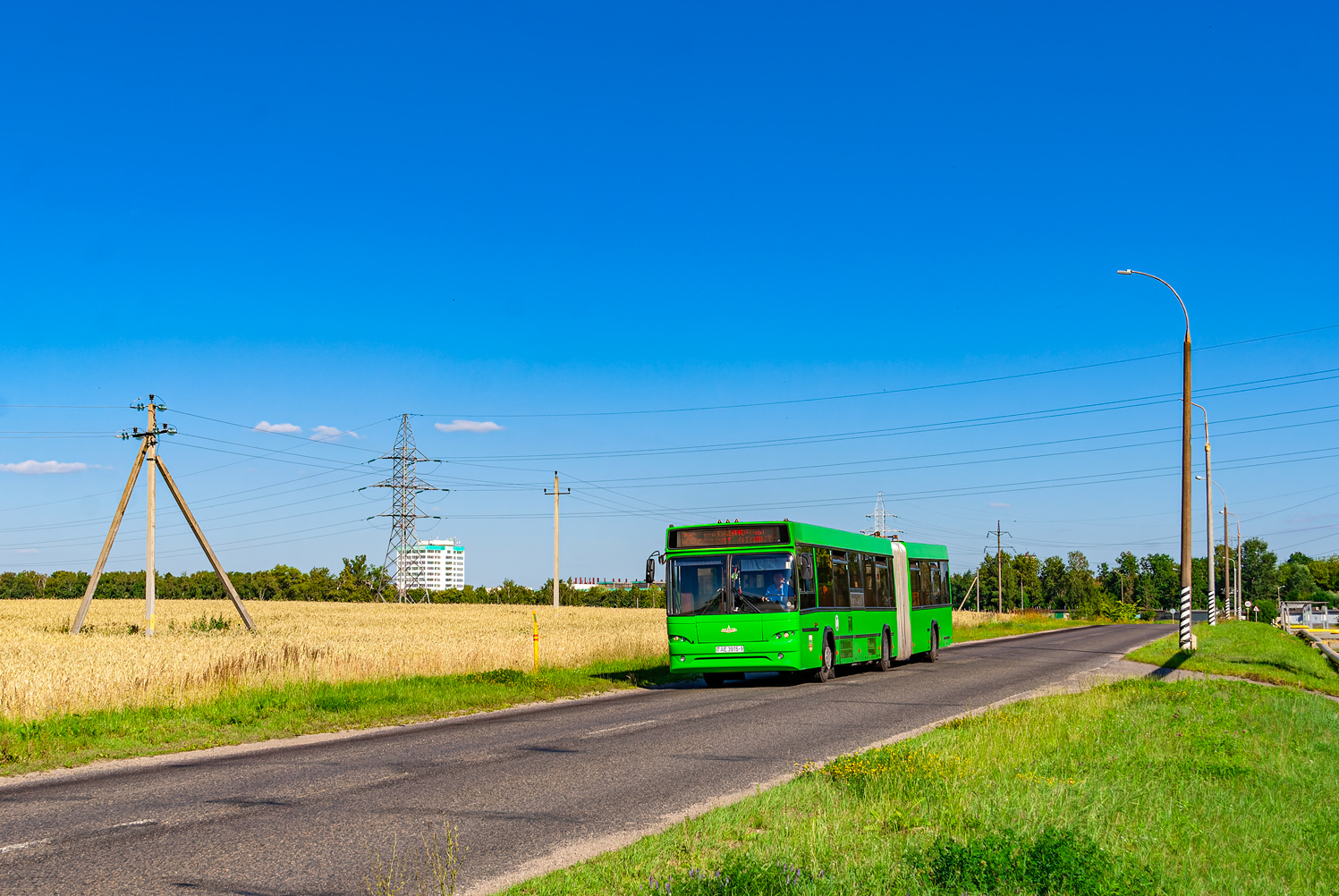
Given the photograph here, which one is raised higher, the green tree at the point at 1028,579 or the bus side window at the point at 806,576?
the bus side window at the point at 806,576

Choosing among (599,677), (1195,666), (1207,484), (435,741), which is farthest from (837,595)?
(1207,484)

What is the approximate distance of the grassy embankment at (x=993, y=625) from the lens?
52.1m

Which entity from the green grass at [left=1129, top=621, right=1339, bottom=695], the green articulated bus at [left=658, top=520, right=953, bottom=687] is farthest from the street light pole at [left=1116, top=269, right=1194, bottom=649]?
the green articulated bus at [left=658, top=520, right=953, bottom=687]

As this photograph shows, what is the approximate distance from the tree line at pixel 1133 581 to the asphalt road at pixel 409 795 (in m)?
123

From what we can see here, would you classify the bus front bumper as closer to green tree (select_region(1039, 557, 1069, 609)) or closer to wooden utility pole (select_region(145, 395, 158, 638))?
wooden utility pole (select_region(145, 395, 158, 638))

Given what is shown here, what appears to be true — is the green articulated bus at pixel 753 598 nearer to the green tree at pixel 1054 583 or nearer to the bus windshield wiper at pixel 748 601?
the bus windshield wiper at pixel 748 601

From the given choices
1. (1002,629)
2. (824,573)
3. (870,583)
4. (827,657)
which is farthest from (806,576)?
(1002,629)

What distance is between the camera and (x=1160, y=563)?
607ft

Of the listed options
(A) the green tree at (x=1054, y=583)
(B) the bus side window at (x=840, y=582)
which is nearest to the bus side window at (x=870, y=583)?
(B) the bus side window at (x=840, y=582)

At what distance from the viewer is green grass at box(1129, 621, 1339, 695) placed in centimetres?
2134

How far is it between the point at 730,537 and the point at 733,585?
1.01 m

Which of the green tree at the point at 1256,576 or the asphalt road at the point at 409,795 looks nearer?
the asphalt road at the point at 409,795

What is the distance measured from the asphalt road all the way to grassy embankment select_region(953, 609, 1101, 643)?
115 feet

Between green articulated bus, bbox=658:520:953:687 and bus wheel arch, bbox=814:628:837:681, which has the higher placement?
green articulated bus, bbox=658:520:953:687
